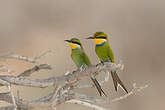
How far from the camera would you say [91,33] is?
4.61 metres

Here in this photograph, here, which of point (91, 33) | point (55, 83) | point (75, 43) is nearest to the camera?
point (55, 83)

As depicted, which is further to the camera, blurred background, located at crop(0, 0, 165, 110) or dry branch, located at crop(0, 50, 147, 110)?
blurred background, located at crop(0, 0, 165, 110)

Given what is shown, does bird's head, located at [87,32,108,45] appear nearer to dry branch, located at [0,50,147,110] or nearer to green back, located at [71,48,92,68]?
green back, located at [71,48,92,68]

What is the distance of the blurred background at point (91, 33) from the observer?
4.50m

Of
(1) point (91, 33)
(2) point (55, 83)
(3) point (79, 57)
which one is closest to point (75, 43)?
(3) point (79, 57)

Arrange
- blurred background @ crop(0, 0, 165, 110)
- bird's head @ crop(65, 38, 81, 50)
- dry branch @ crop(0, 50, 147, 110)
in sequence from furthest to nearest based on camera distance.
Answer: blurred background @ crop(0, 0, 165, 110)
bird's head @ crop(65, 38, 81, 50)
dry branch @ crop(0, 50, 147, 110)

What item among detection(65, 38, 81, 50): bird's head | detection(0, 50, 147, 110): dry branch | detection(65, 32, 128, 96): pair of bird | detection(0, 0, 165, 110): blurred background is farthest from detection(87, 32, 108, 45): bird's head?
detection(0, 0, 165, 110): blurred background

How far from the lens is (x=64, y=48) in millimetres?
4512

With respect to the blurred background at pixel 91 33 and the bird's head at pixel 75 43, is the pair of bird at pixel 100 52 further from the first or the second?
the blurred background at pixel 91 33

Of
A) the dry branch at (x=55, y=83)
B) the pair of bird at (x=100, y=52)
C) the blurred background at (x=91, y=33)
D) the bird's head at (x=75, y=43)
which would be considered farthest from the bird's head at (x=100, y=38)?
the blurred background at (x=91, y=33)

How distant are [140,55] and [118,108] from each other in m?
0.75

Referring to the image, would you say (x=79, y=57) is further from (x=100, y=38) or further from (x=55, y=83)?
(x=55, y=83)

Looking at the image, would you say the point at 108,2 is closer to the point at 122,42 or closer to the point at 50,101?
the point at 122,42

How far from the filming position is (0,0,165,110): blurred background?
14.8 ft
